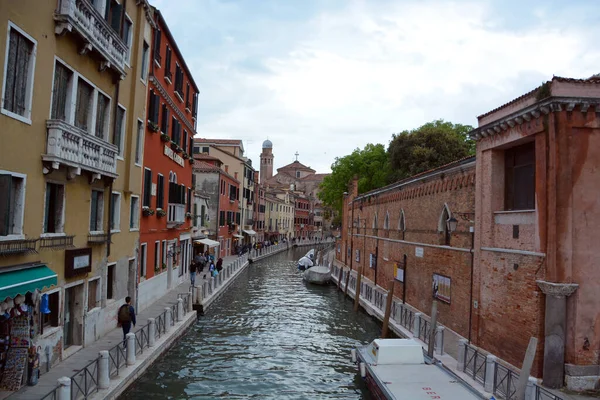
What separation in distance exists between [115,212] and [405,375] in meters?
9.64

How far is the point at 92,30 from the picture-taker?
37.7 feet

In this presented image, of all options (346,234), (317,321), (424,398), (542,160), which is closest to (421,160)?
(346,234)

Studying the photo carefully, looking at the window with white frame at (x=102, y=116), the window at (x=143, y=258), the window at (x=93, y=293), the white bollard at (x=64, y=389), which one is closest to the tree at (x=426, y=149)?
the window at (x=143, y=258)

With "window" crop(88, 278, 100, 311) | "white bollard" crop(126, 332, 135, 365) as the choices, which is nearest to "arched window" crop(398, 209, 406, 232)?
"window" crop(88, 278, 100, 311)

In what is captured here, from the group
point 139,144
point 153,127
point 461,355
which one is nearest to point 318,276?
point 153,127

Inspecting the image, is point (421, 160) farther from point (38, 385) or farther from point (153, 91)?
point (38, 385)

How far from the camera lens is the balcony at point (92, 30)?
33.4ft

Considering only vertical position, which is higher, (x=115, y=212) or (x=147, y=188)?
(x=147, y=188)

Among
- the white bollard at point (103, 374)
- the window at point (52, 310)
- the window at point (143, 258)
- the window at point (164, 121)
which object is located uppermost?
the window at point (164, 121)

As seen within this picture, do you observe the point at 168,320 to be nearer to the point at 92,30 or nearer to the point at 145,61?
the point at 92,30

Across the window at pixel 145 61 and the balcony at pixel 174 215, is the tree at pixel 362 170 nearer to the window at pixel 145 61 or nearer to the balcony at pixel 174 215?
the balcony at pixel 174 215

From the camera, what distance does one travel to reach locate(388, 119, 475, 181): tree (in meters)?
39.8

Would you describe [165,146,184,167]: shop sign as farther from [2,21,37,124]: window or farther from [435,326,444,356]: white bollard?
[435,326,444,356]: white bollard

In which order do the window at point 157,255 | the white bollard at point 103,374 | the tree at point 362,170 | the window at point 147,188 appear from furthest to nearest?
1. the tree at point 362,170
2. the window at point 157,255
3. the window at point 147,188
4. the white bollard at point 103,374
